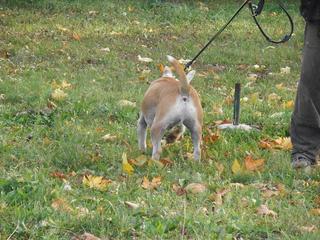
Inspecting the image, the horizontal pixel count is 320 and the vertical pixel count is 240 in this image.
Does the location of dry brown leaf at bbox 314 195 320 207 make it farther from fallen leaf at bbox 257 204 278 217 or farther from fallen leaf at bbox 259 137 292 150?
fallen leaf at bbox 259 137 292 150

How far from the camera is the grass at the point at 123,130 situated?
392cm

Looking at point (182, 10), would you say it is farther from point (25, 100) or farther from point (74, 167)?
point (74, 167)

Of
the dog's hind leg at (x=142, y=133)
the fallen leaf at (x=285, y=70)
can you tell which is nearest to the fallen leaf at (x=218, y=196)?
the dog's hind leg at (x=142, y=133)

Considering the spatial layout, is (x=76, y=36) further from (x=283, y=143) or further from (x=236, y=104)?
(x=283, y=143)

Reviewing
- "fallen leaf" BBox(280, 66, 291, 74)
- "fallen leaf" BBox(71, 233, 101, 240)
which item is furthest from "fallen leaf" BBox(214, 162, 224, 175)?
"fallen leaf" BBox(280, 66, 291, 74)

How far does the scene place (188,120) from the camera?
5.22 m

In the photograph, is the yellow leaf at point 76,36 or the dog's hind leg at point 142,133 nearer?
the dog's hind leg at point 142,133

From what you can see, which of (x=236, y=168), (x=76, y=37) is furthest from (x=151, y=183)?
(x=76, y=37)

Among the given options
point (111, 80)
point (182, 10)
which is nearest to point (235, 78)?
point (111, 80)

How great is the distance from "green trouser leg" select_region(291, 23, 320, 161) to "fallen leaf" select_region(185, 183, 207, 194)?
3.91 feet

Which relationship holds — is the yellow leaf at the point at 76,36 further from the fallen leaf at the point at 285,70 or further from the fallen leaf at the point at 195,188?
the fallen leaf at the point at 195,188

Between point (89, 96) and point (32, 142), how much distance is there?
194 centimetres

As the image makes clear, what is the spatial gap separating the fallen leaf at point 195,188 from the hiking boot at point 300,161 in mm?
1014

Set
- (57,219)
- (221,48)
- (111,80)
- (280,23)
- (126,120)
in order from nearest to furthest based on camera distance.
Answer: (57,219) → (126,120) → (111,80) → (221,48) → (280,23)
